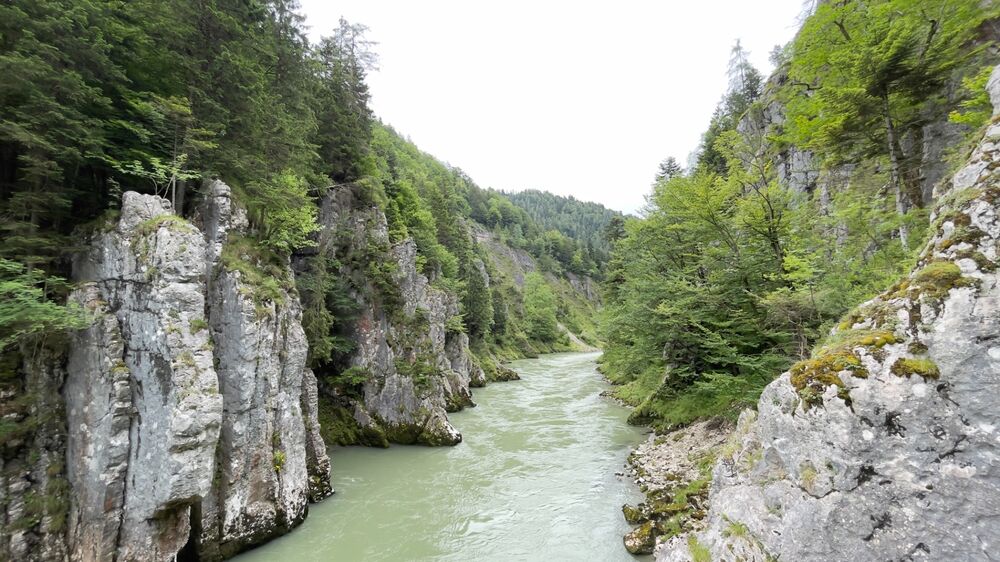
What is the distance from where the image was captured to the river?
33.6ft

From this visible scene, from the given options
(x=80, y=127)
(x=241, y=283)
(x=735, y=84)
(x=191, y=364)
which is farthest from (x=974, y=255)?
(x=735, y=84)

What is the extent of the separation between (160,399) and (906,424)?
39.4 ft

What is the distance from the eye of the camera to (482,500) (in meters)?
13.0

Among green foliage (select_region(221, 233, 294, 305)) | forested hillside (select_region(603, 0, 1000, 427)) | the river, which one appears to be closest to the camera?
forested hillside (select_region(603, 0, 1000, 427))

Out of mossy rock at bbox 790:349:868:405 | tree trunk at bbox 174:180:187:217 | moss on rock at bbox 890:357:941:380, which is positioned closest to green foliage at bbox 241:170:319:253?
tree trunk at bbox 174:180:187:217

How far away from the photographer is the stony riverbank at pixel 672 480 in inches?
376

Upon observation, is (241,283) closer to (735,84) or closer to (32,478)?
(32,478)

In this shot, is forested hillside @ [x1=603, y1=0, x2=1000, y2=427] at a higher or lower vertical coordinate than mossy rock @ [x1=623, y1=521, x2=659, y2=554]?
higher

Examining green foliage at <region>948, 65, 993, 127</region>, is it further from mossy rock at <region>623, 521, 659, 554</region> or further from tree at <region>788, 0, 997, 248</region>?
mossy rock at <region>623, 521, 659, 554</region>

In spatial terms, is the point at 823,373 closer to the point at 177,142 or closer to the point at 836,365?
the point at 836,365

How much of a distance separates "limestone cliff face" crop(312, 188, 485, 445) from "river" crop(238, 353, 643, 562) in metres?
1.25

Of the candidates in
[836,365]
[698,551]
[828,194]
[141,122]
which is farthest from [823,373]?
[141,122]

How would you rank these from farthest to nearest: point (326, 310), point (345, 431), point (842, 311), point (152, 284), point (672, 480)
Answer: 1. point (345, 431)
2. point (326, 310)
3. point (672, 480)
4. point (842, 311)
5. point (152, 284)

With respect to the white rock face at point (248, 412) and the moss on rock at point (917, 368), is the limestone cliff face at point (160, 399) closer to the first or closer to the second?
the white rock face at point (248, 412)
